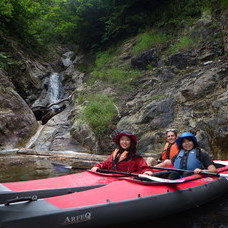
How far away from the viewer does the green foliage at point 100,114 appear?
441 inches

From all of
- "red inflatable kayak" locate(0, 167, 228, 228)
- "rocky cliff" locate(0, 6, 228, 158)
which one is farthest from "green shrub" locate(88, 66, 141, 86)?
"red inflatable kayak" locate(0, 167, 228, 228)

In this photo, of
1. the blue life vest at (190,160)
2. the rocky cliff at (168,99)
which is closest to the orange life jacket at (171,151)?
the blue life vest at (190,160)

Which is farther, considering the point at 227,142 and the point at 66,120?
the point at 66,120

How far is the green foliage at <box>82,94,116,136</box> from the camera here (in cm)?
1121

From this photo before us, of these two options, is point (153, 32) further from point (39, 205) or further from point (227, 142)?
point (39, 205)

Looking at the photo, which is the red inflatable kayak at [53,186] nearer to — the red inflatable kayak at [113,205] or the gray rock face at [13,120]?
the red inflatable kayak at [113,205]

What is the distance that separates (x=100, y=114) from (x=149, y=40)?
591cm

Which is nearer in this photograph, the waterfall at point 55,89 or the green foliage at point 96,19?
the green foliage at point 96,19

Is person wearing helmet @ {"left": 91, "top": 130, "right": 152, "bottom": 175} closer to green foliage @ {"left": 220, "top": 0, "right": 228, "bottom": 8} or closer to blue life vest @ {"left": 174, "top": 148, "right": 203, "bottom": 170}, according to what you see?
blue life vest @ {"left": 174, "top": 148, "right": 203, "bottom": 170}

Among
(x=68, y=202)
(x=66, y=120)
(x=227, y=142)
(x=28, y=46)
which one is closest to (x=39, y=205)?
(x=68, y=202)

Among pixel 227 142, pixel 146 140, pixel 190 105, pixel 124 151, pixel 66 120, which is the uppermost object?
pixel 66 120

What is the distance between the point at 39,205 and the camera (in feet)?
10.9

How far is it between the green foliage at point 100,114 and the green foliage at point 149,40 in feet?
13.9

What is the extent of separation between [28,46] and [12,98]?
6840 millimetres
